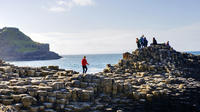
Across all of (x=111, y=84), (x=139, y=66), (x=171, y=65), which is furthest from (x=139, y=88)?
(x=171, y=65)

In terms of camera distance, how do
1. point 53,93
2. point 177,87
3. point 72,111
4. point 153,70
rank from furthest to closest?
point 153,70
point 177,87
point 53,93
point 72,111

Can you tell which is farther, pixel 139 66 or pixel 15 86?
pixel 139 66

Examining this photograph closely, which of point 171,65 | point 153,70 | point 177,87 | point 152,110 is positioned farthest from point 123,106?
point 171,65

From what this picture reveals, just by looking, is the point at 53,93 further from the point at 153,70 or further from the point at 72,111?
the point at 153,70

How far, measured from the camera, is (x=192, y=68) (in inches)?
1837

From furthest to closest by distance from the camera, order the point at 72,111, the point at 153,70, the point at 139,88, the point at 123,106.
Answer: the point at 153,70 < the point at 139,88 < the point at 123,106 < the point at 72,111

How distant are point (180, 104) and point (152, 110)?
414cm

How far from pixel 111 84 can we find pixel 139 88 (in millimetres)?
4863

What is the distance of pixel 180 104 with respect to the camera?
75.5 feet

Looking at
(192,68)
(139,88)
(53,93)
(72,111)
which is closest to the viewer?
(72,111)

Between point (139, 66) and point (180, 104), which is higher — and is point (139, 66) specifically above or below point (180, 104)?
above

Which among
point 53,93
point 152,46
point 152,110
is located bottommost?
point 152,110

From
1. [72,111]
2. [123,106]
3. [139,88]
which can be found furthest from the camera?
[139,88]

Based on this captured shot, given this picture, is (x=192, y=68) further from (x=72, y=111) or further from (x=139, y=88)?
(x=72, y=111)
